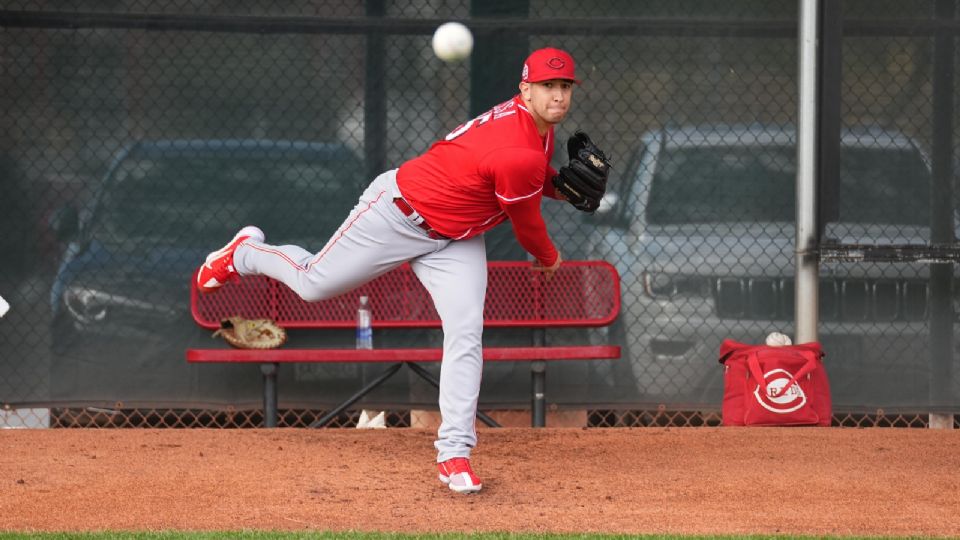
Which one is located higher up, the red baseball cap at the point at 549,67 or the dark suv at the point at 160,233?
the red baseball cap at the point at 549,67

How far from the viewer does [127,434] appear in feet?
20.3

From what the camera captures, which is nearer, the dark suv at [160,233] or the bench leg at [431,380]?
the bench leg at [431,380]

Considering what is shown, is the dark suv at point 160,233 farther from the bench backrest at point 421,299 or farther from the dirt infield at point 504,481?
the dirt infield at point 504,481

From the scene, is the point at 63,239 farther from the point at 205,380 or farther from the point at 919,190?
the point at 919,190

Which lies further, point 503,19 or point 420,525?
point 503,19

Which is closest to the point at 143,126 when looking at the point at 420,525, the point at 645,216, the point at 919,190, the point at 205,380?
the point at 205,380

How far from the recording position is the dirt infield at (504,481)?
461 centimetres

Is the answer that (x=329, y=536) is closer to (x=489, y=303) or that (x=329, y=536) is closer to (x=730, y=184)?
(x=489, y=303)

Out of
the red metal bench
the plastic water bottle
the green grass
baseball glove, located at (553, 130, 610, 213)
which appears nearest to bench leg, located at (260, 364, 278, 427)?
the red metal bench

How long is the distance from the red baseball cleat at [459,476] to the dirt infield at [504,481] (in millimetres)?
49

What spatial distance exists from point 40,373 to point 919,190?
450cm

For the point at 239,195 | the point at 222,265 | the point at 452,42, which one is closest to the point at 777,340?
the point at 452,42

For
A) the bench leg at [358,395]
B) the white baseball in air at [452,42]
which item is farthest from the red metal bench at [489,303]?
the white baseball in air at [452,42]

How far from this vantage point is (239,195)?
22.6 feet
